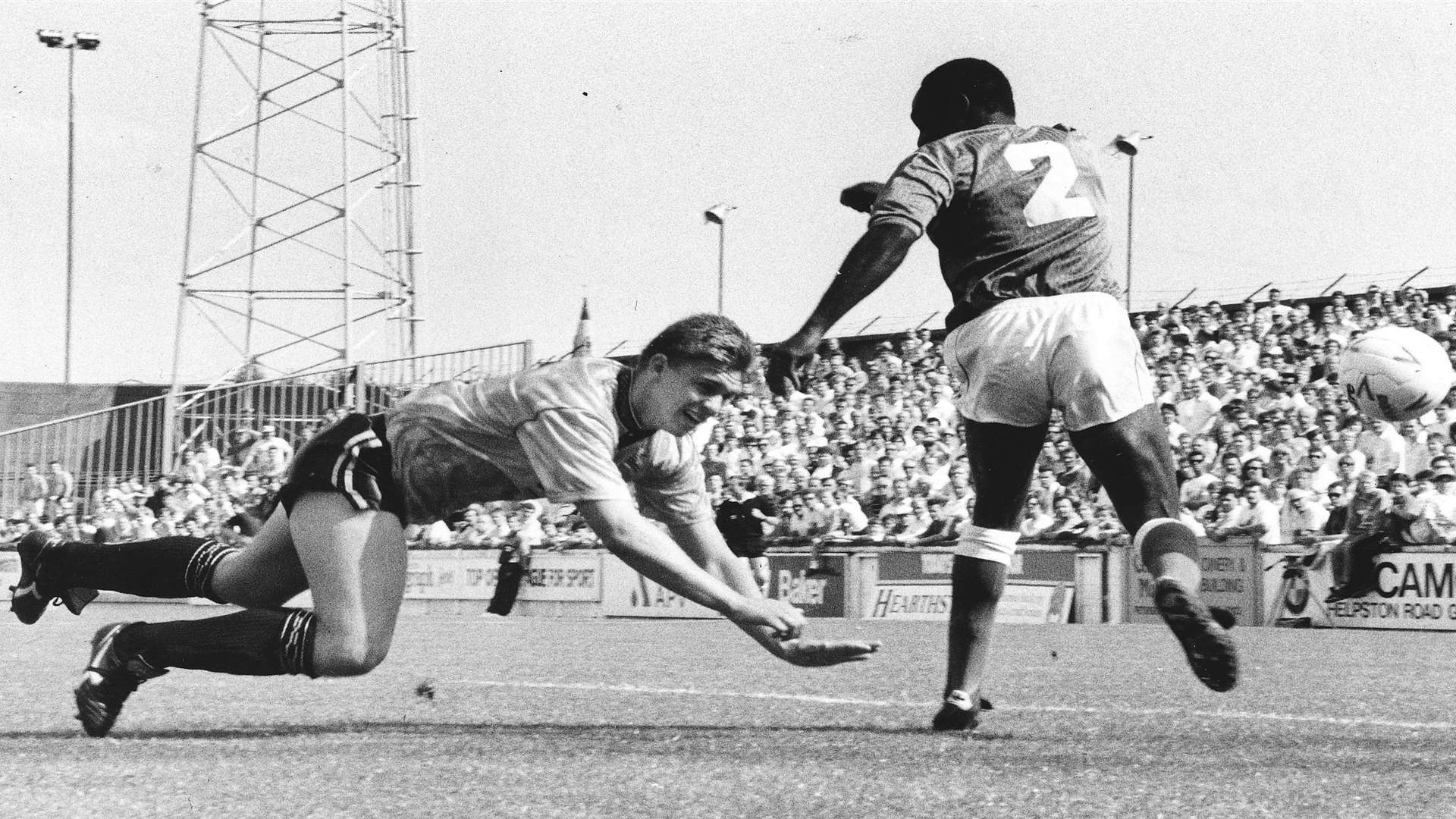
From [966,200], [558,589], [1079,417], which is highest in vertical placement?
[966,200]

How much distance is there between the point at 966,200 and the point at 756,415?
19.6m

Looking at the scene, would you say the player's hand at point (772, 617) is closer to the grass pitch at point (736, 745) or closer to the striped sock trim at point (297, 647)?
the grass pitch at point (736, 745)

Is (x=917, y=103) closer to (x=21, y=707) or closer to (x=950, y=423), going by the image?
(x=21, y=707)

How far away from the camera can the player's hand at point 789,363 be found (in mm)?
4836

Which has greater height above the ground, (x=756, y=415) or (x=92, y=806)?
(x=756, y=415)

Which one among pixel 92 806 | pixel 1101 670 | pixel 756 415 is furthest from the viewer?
Result: pixel 756 415

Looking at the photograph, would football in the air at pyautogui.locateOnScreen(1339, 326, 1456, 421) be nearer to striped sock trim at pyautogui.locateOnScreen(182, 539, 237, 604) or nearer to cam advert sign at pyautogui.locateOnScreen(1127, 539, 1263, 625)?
striped sock trim at pyautogui.locateOnScreen(182, 539, 237, 604)

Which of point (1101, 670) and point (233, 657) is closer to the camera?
point (233, 657)

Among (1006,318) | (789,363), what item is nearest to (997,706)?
(1006,318)

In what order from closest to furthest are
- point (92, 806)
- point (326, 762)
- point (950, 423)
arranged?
1. point (92, 806)
2. point (326, 762)
3. point (950, 423)

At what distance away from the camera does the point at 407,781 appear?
4148 mm

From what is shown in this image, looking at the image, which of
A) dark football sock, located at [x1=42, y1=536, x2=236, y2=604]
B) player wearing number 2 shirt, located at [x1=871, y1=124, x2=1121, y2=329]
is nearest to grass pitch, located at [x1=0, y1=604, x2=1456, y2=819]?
dark football sock, located at [x1=42, y1=536, x2=236, y2=604]

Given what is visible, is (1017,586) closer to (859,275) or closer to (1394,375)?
(1394,375)

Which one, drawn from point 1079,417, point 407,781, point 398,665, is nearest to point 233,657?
point 407,781
